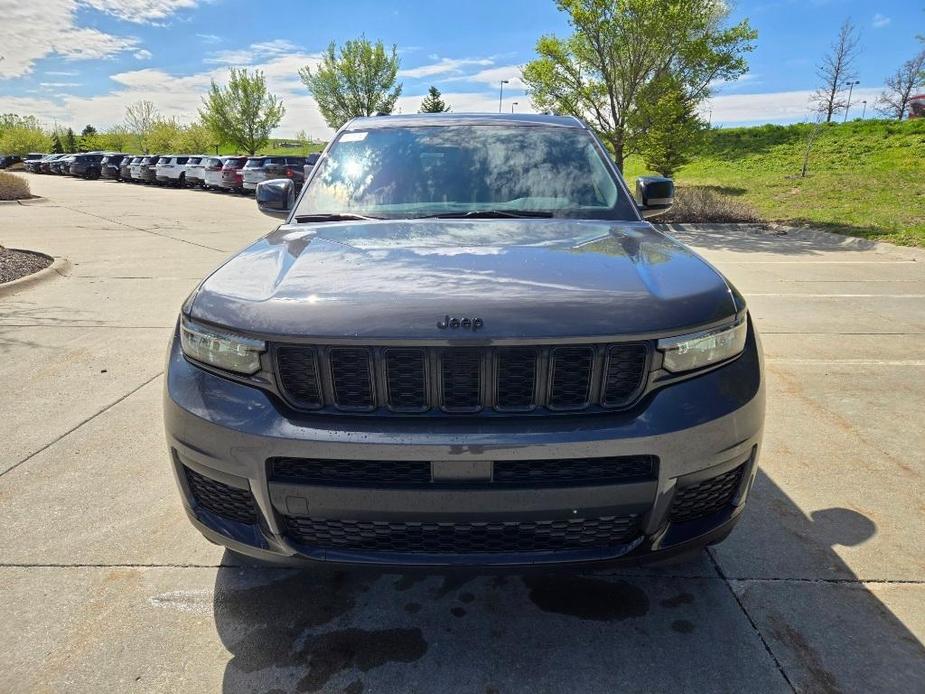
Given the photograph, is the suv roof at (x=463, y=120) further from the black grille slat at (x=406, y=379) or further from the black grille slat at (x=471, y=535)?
the black grille slat at (x=471, y=535)

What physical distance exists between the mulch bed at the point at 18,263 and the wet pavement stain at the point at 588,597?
27.6 feet

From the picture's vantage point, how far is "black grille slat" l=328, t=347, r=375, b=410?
6.07ft

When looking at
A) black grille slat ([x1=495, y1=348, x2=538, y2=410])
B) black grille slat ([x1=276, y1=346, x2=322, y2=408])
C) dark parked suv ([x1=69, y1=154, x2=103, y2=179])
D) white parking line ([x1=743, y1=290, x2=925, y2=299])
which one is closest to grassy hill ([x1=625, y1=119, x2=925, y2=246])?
white parking line ([x1=743, y1=290, x2=925, y2=299])

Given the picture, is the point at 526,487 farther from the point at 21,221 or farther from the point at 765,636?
the point at 21,221

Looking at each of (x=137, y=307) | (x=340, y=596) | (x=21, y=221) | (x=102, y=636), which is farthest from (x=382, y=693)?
(x=21, y=221)

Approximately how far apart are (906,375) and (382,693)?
15.8 feet

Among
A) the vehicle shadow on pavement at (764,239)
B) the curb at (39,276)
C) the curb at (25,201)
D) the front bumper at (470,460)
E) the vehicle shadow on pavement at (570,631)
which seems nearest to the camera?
the front bumper at (470,460)

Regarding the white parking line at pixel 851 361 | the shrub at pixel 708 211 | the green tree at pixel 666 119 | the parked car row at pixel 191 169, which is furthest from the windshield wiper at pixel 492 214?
the parked car row at pixel 191 169

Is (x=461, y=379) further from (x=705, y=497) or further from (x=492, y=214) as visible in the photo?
(x=492, y=214)

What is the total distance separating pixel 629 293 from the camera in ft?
6.31

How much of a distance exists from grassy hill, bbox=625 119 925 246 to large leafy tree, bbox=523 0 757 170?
2.35 m

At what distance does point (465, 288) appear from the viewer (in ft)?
6.29

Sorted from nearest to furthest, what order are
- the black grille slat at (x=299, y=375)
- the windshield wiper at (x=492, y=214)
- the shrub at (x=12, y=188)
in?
the black grille slat at (x=299, y=375)
the windshield wiper at (x=492, y=214)
the shrub at (x=12, y=188)

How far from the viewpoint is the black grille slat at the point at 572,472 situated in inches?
70.9
